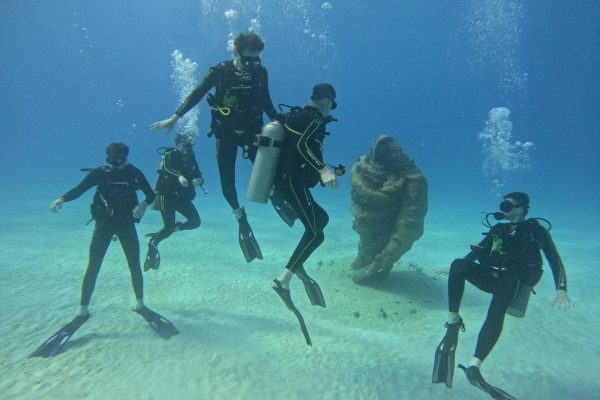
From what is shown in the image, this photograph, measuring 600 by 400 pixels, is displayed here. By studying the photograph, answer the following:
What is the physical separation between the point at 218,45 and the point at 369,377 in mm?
82955

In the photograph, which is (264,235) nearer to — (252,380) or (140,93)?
(252,380)

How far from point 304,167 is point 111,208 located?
15.4ft

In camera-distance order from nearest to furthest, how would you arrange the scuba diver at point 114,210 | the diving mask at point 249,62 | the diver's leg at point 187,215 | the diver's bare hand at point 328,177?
the diver's bare hand at point 328,177
the diving mask at point 249,62
the scuba diver at point 114,210
the diver's leg at point 187,215

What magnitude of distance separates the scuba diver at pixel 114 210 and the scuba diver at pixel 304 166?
387cm

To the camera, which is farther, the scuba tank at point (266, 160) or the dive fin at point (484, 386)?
the dive fin at point (484, 386)

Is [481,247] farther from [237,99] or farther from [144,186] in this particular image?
[144,186]

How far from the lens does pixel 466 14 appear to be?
62094 millimetres

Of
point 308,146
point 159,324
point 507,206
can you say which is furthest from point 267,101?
point 159,324

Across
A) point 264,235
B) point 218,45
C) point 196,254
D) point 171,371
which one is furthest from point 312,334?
point 218,45

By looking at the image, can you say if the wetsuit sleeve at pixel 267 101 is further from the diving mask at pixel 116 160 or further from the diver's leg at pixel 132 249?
the diver's leg at pixel 132 249

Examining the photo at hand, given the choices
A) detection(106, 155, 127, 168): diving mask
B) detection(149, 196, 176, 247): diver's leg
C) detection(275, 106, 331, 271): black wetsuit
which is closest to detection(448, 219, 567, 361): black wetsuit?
detection(275, 106, 331, 271): black wetsuit

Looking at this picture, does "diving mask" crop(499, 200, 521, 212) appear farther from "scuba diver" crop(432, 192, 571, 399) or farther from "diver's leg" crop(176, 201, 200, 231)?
"diver's leg" crop(176, 201, 200, 231)

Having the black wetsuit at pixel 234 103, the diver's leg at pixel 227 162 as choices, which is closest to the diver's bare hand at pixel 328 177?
the black wetsuit at pixel 234 103

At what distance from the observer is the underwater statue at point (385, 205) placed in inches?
380
